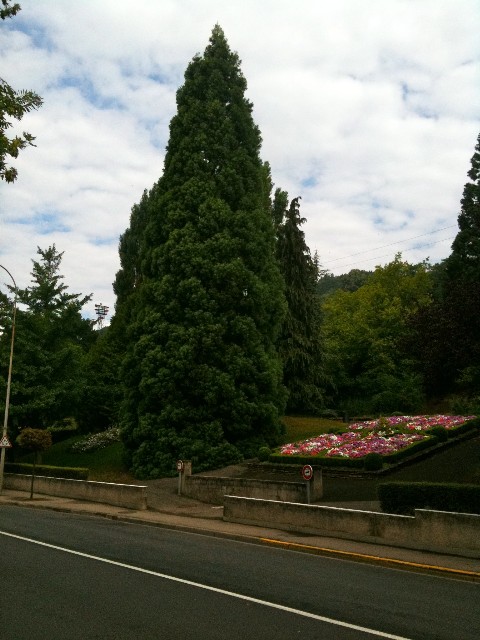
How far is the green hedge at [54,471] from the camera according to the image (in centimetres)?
2683

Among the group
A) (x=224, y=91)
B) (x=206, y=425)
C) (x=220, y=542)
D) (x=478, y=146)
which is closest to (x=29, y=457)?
(x=206, y=425)

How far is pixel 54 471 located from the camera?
28.4 m

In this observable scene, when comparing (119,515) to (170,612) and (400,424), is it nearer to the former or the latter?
(170,612)

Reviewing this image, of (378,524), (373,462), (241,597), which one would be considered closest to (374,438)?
(373,462)

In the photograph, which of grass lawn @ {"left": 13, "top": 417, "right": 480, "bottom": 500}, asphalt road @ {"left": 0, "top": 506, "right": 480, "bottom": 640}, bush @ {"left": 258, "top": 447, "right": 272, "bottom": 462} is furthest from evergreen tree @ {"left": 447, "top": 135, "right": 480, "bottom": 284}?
asphalt road @ {"left": 0, "top": 506, "right": 480, "bottom": 640}

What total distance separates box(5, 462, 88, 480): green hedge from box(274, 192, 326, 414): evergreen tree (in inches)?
715

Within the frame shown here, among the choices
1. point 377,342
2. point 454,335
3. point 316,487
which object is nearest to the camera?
point 454,335

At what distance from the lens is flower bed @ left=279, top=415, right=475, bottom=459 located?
82.7 ft

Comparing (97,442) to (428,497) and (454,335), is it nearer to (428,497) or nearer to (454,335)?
(454,335)

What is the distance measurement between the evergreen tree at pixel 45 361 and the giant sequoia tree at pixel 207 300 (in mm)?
6215

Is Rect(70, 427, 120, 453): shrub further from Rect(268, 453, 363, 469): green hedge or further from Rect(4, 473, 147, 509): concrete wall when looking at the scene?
Rect(268, 453, 363, 469): green hedge

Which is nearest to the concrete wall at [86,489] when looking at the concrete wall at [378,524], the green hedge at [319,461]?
the concrete wall at [378,524]

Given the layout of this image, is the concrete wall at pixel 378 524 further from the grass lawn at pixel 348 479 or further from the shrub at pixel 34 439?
the shrub at pixel 34 439

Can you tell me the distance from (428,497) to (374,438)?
12267 millimetres
